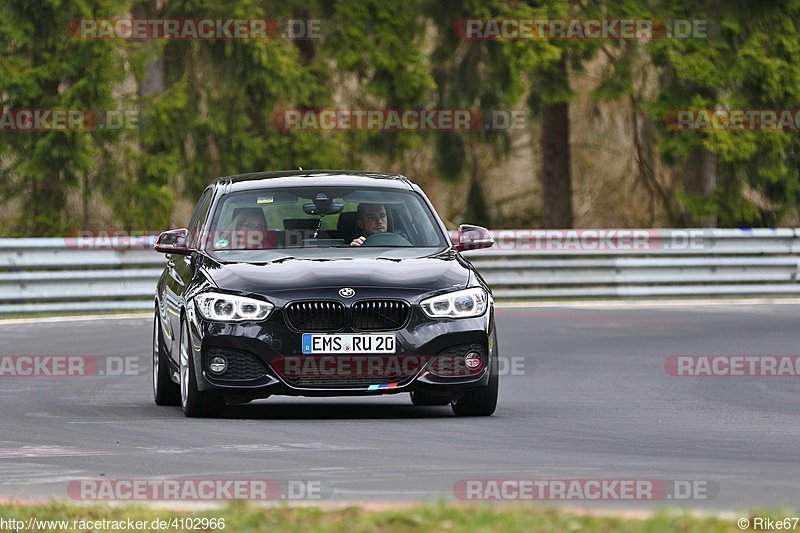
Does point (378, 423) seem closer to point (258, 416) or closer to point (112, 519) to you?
point (258, 416)

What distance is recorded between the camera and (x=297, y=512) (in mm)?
7883

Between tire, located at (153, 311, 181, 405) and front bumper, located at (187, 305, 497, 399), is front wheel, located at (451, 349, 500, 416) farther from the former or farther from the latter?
tire, located at (153, 311, 181, 405)

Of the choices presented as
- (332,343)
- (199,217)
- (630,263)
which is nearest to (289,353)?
(332,343)

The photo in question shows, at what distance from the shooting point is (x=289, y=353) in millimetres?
11977

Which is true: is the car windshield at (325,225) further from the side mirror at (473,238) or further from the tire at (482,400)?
the tire at (482,400)

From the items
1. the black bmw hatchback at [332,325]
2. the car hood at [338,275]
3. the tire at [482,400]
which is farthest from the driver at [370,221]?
the tire at [482,400]

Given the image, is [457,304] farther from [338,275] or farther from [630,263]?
[630,263]

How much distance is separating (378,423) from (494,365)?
0.86m

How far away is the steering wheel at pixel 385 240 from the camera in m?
13.2

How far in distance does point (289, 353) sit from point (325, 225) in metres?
1.64

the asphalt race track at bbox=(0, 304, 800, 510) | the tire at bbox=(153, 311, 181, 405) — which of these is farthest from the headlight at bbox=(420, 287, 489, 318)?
the tire at bbox=(153, 311, 181, 405)

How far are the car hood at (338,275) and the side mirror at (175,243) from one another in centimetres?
87

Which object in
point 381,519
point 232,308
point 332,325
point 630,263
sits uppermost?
point 232,308

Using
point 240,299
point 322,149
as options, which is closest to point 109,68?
point 322,149
